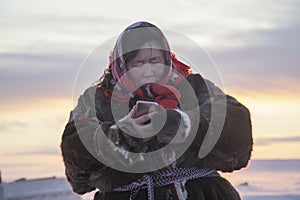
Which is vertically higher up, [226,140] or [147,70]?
[147,70]

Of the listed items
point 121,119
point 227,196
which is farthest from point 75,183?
point 227,196

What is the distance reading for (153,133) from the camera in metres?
2.46

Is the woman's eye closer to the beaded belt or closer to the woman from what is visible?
the woman

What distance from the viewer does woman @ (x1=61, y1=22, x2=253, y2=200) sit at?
251 centimetres

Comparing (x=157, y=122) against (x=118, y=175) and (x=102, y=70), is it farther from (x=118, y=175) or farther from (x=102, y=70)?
(x=102, y=70)

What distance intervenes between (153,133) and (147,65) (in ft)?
1.01

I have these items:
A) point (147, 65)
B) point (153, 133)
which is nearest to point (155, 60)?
point (147, 65)

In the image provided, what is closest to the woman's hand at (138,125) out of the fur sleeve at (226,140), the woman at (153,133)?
the woman at (153,133)

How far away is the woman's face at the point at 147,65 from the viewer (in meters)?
2.66

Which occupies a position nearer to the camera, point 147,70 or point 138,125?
point 138,125

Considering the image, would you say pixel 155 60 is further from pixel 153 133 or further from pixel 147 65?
pixel 153 133

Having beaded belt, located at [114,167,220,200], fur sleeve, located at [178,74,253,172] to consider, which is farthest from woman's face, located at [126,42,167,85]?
beaded belt, located at [114,167,220,200]

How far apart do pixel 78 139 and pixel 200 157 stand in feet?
1.39

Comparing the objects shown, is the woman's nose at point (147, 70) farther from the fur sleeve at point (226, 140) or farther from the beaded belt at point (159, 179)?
the beaded belt at point (159, 179)
